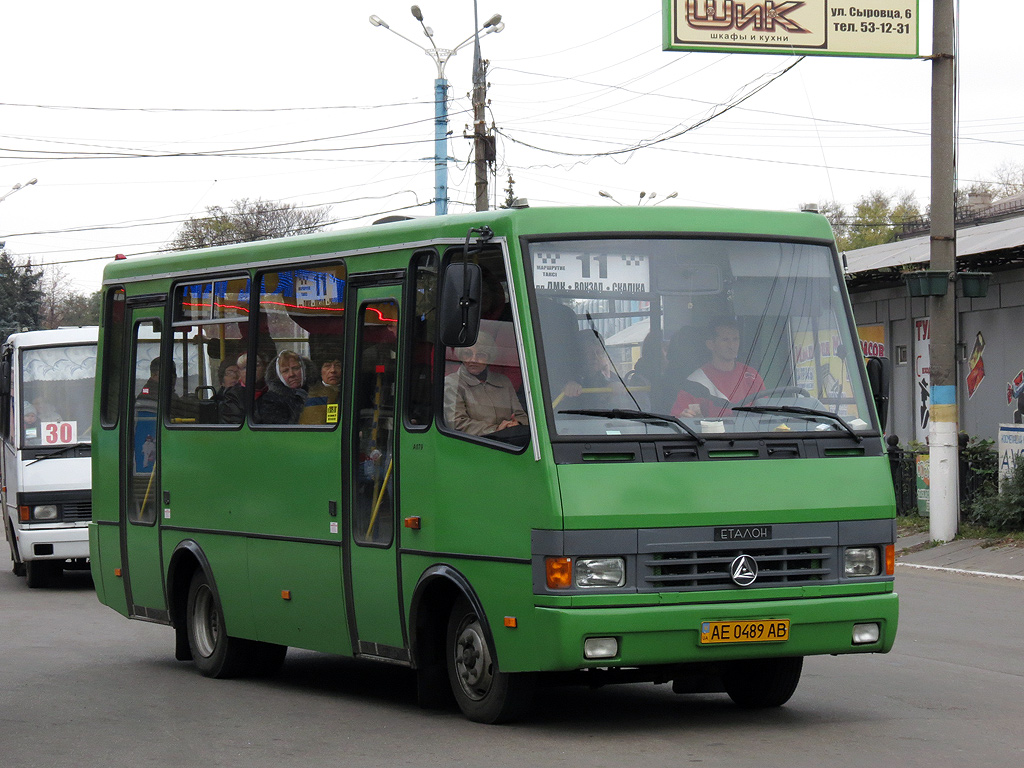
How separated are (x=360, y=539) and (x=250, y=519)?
1540 millimetres

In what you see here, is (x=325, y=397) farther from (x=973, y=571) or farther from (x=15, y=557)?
(x=15, y=557)

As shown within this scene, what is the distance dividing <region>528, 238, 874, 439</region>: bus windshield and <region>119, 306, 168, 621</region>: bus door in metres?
4.82

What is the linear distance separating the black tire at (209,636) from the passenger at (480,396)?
11.4ft

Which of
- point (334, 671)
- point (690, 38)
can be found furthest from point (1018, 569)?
point (334, 671)

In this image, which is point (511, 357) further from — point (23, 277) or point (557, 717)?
point (23, 277)

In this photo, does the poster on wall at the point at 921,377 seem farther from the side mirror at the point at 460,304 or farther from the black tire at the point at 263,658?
the side mirror at the point at 460,304

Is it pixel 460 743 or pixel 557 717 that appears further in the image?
pixel 557 717

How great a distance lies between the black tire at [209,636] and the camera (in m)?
11.6

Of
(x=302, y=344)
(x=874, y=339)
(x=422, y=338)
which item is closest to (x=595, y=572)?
(x=422, y=338)

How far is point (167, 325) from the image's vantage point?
12516mm

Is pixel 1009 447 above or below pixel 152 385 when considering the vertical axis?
below

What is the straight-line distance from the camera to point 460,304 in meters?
8.28

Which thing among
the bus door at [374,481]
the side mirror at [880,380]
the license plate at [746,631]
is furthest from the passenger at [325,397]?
the side mirror at [880,380]

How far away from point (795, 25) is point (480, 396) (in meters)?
13.8
